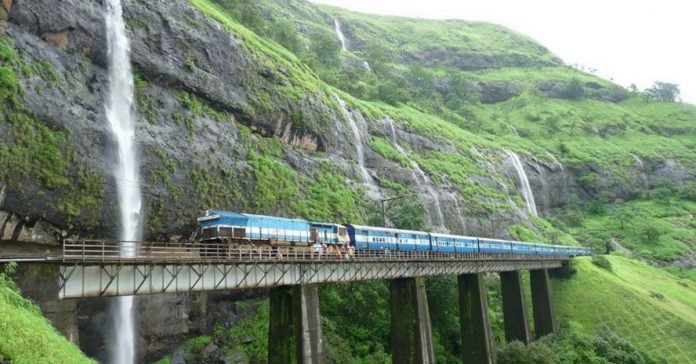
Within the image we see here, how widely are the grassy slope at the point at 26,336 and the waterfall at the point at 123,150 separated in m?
15.7

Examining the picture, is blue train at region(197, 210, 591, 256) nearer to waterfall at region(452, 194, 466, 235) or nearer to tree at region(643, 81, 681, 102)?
waterfall at region(452, 194, 466, 235)

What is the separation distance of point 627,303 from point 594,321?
5454 mm

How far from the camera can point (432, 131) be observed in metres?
90.8

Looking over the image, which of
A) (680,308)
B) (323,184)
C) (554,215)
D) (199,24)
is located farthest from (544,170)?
(199,24)

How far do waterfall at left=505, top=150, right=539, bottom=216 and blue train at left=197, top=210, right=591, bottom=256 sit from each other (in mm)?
48167

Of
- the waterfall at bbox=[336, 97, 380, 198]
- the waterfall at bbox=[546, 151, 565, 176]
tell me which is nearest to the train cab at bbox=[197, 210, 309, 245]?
the waterfall at bbox=[336, 97, 380, 198]

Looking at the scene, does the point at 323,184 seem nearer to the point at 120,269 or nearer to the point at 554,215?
the point at 120,269

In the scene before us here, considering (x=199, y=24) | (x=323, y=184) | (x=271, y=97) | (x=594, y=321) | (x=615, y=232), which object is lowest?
(x=594, y=321)

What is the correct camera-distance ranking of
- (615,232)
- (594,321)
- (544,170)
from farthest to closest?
(544,170) < (615,232) < (594,321)

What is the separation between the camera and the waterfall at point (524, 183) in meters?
99.5

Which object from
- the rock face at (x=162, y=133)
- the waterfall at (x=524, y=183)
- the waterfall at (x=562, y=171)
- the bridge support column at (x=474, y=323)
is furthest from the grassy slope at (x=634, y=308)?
the waterfall at (x=562, y=171)

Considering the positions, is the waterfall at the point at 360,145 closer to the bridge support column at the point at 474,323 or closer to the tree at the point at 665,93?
the bridge support column at the point at 474,323

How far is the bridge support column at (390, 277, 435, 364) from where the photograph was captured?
35.0 meters

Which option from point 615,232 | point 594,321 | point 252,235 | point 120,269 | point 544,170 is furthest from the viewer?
point 544,170
